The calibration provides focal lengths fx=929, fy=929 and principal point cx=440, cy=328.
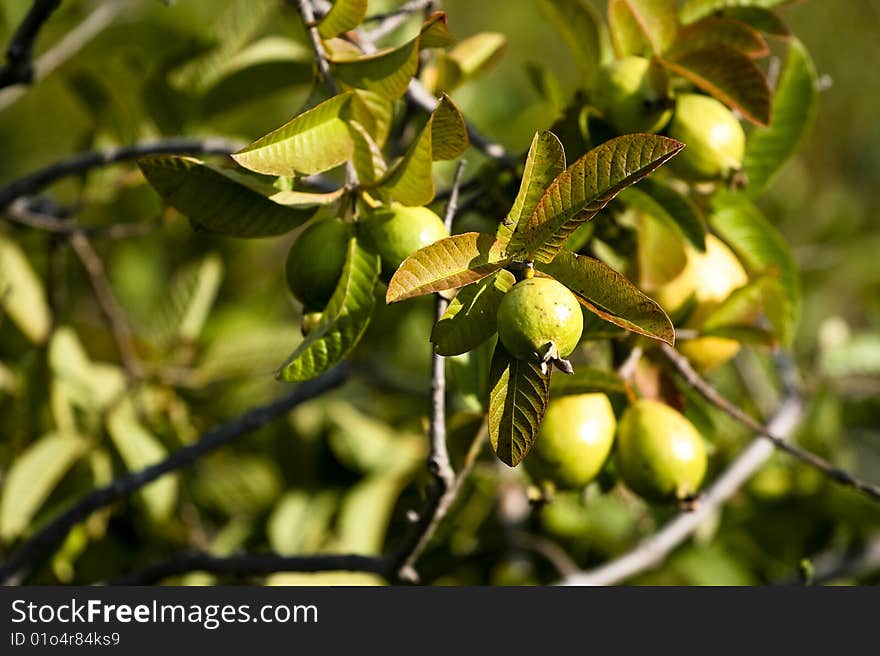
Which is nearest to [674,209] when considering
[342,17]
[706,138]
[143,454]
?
[706,138]

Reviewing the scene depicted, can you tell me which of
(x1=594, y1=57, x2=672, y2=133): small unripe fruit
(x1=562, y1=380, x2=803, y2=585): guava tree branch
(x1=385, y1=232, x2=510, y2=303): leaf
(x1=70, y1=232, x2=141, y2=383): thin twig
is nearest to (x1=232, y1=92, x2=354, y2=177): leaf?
(x1=385, y1=232, x2=510, y2=303): leaf

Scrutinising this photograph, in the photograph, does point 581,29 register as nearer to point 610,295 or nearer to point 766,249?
point 766,249

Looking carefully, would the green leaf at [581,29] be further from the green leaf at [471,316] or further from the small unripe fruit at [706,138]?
the green leaf at [471,316]

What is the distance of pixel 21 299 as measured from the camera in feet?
5.31

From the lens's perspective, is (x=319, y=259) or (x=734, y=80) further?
(x=734, y=80)

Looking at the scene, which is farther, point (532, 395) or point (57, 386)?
point (57, 386)

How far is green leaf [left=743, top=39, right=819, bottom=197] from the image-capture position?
3.87 ft

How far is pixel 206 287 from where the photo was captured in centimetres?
175

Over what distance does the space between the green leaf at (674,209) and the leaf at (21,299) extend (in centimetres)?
109

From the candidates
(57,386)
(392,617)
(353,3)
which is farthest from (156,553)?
(353,3)

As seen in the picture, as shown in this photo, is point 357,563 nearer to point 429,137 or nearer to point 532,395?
point 532,395

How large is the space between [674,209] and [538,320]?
405mm

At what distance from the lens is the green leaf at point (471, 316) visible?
0.75 meters

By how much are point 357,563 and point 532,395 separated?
0.46 meters
